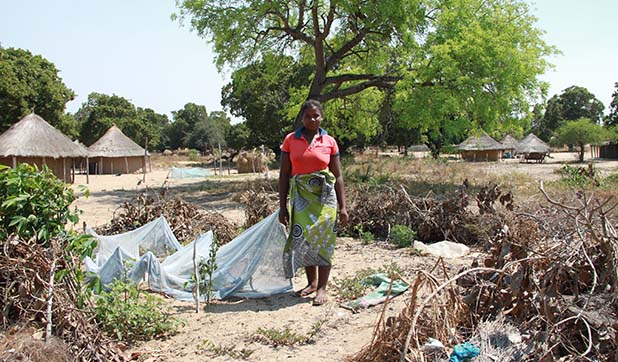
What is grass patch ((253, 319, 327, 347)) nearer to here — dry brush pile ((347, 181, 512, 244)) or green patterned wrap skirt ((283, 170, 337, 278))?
green patterned wrap skirt ((283, 170, 337, 278))

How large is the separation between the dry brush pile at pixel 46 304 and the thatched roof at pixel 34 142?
1901cm

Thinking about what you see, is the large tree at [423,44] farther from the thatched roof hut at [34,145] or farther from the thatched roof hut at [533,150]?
the thatched roof hut at [533,150]

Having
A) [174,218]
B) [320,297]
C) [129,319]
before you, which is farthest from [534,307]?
[174,218]

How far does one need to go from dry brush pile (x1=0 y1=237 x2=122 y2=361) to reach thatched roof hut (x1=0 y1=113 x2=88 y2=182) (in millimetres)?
18814

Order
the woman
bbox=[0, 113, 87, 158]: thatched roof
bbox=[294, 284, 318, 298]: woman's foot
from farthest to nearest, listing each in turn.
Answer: bbox=[0, 113, 87, 158]: thatched roof → bbox=[294, 284, 318, 298]: woman's foot → the woman

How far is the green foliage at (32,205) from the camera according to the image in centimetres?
312

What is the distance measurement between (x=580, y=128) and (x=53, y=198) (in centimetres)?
4039

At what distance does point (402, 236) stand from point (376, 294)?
7.26 feet

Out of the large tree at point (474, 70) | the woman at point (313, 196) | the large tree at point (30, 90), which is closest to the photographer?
the woman at point (313, 196)

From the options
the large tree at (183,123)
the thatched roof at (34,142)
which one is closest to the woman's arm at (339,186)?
the thatched roof at (34,142)

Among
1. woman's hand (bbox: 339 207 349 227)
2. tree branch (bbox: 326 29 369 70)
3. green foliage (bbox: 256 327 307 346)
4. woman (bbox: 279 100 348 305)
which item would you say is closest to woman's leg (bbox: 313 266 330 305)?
woman (bbox: 279 100 348 305)

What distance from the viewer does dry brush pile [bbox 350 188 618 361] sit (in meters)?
2.51

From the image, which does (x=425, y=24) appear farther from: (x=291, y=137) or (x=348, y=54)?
(x=291, y=137)

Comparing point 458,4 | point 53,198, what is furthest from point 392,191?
point 458,4
